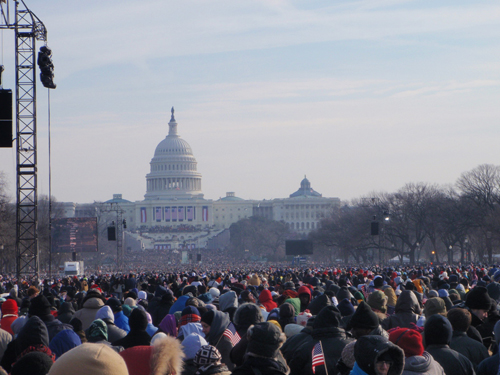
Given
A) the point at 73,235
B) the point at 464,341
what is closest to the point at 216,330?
the point at 464,341

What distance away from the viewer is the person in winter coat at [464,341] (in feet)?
25.5

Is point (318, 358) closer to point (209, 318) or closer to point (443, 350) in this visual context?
point (443, 350)

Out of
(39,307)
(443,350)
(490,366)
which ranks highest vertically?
(39,307)

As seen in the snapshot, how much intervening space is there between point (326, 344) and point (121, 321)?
4047 millimetres

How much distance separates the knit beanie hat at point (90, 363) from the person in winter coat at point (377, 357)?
2007mm

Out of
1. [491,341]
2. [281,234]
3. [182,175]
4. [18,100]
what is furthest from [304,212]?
[491,341]

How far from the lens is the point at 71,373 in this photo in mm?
4180

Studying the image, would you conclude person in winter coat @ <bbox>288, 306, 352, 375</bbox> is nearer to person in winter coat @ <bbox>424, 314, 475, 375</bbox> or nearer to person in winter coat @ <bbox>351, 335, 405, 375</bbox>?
person in winter coat @ <bbox>424, 314, 475, 375</bbox>

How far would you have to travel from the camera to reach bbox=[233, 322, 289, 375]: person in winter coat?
577cm

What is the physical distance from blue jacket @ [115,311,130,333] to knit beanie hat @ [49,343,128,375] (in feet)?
20.9

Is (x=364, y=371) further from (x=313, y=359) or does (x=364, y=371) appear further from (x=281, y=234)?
(x=281, y=234)

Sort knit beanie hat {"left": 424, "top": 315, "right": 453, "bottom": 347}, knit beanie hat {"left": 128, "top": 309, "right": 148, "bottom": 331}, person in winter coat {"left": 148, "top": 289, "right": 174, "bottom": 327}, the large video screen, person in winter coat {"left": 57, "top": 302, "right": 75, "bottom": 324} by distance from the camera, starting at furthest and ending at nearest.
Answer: the large video screen
person in winter coat {"left": 148, "top": 289, "right": 174, "bottom": 327}
person in winter coat {"left": 57, "top": 302, "right": 75, "bottom": 324}
knit beanie hat {"left": 128, "top": 309, "right": 148, "bottom": 331}
knit beanie hat {"left": 424, "top": 315, "right": 453, "bottom": 347}

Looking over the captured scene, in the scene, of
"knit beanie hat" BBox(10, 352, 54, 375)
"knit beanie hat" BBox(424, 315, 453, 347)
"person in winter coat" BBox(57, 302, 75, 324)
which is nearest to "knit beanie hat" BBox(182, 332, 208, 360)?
"knit beanie hat" BBox(424, 315, 453, 347)

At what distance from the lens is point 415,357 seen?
632 cm
